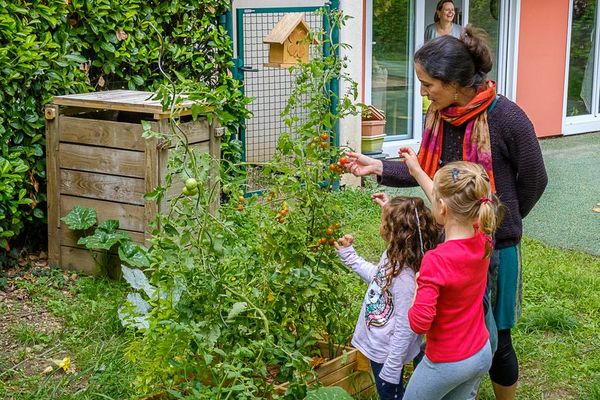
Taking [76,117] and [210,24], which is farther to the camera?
[210,24]

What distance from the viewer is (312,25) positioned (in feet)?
29.3

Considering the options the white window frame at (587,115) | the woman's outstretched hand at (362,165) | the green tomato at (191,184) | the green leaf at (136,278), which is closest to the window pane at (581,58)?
the white window frame at (587,115)

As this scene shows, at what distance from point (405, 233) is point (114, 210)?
2666 mm

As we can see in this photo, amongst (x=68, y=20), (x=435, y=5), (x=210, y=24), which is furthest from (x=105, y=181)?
(x=435, y=5)

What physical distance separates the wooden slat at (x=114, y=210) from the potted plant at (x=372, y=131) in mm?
4068

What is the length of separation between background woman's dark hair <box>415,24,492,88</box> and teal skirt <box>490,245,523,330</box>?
72 cm

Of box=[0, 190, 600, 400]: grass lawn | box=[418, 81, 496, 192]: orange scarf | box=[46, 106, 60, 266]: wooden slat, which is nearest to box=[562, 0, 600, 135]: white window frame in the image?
box=[0, 190, 600, 400]: grass lawn

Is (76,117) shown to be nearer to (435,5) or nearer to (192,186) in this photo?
(192,186)

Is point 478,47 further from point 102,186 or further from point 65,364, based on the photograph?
point 102,186

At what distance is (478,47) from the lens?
353 centimetres

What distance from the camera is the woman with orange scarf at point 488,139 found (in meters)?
3.54

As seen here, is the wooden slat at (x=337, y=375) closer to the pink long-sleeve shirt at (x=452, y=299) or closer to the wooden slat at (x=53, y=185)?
the pink long-sleeve shirt at (x=452, y=299)

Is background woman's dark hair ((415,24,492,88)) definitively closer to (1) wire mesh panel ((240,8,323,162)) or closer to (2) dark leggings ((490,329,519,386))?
(2) dark leggings ((490,329,519,386))

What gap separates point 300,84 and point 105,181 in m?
2.32
